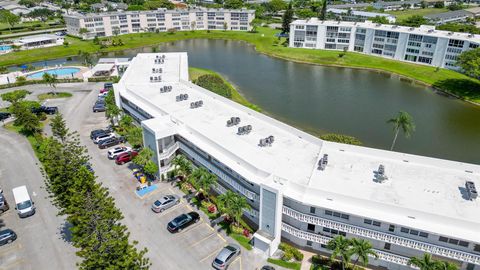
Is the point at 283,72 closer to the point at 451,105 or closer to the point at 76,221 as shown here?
the point at 451,105

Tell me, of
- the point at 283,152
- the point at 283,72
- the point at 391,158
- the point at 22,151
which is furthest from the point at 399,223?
the point at 283,72

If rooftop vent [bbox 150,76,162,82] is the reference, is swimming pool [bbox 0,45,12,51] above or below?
below

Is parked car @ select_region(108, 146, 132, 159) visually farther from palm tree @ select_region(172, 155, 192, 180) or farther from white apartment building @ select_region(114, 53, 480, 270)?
palm tree @ select_region(172, 155, 192, 180)

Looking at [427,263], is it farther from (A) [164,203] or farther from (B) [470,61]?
(B) [470,61]

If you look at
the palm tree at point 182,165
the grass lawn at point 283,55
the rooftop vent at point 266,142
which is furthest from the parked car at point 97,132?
the grass lawn at point 283,55

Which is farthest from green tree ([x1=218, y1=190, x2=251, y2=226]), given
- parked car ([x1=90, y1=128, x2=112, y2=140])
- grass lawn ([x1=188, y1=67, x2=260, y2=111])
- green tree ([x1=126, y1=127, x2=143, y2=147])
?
grass lawn ([x1=188, y1=67, x2=260, y2=111])

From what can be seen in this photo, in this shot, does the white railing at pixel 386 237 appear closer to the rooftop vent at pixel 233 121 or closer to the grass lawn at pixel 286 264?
the grass lawn at pixel 286 264
